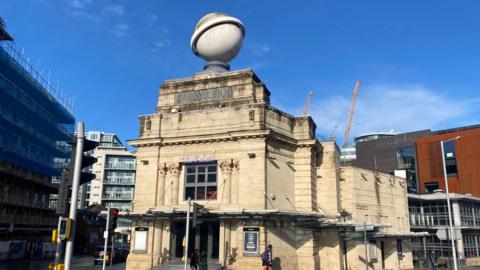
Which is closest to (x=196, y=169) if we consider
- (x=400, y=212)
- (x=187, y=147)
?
(x=187, y=147)

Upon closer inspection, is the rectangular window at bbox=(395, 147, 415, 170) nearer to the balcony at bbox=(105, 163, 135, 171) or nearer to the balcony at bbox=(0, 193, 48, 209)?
the balcony at bbox=(0, 193, 48, 209)

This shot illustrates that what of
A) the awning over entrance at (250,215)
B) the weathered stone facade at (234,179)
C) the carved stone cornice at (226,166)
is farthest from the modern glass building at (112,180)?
the carved stone cornice at (226,166)

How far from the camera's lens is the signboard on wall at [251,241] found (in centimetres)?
2761

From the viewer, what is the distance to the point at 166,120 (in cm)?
3278

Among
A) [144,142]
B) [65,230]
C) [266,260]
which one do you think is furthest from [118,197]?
[65,230]

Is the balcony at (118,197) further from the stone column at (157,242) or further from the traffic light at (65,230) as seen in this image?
the traffic light at (65,230)

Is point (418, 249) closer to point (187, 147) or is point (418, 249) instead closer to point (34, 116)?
point (187, 147)

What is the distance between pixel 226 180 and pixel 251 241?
15.4 feet

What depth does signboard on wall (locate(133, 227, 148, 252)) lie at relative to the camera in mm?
30256

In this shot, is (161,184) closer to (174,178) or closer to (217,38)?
(174,178)

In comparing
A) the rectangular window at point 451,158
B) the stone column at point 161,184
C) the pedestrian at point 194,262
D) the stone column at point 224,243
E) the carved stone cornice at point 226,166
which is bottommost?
the pedestrian at point 194,262

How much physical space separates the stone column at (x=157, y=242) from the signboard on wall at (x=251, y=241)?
21.4 feet

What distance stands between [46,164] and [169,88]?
33.9 metres

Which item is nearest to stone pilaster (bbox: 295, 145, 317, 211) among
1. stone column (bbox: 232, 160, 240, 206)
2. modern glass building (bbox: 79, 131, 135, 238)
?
stone column (bbox: 232, 160, 240, 206)
